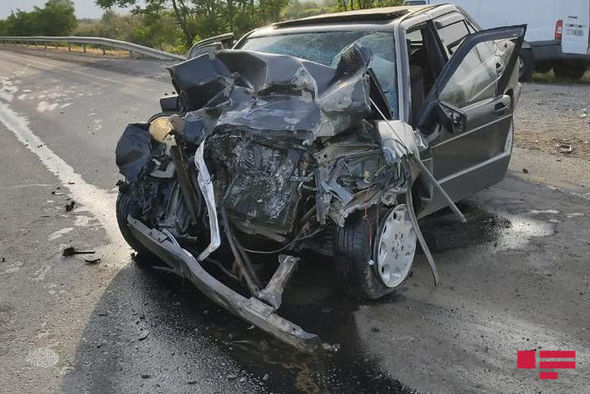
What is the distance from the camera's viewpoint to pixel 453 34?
544 cm

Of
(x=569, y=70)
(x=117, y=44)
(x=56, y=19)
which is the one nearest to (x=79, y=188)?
(x=569, y=70)

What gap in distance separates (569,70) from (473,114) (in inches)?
398

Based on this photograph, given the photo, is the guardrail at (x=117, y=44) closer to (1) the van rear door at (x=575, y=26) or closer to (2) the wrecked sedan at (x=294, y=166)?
(1) the van rear door at (x=575, y=26)

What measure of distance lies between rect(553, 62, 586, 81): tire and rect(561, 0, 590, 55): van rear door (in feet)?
4.06

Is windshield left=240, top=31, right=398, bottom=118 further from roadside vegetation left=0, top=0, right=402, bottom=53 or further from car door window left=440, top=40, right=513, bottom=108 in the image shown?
roadside vegetation left=0, top=0, right=402, bottom=53

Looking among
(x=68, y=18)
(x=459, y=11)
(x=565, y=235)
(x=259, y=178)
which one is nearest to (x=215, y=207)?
(x=259, y=178)

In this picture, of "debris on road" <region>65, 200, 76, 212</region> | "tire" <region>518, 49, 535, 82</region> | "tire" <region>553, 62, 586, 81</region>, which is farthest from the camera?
"tire" <region>553, 62, 586, 81</region>

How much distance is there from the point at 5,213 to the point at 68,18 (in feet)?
178

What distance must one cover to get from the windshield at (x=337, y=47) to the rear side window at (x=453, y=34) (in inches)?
30.5

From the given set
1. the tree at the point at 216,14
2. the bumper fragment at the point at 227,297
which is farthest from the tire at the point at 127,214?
the tree at the point at 216,14

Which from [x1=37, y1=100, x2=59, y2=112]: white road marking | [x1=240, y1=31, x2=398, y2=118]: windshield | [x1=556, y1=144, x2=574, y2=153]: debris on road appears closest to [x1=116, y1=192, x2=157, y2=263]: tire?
[x1=240, y1=31, x2=398, y2=118]: windshield

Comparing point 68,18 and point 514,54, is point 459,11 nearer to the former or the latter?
point 514,54

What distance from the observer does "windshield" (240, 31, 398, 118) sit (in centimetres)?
448

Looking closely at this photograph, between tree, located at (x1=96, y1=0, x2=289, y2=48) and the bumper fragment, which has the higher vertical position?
tree, located at (x1=96, y1=0, x2=289, y2=48)
